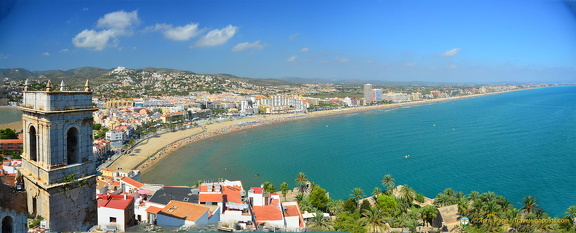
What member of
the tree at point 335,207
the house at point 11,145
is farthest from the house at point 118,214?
the house at point 11,145

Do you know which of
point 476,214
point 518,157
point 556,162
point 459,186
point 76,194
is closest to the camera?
point 76,194

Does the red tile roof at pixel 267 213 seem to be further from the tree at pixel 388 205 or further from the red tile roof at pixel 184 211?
the tree at pixel 388 205

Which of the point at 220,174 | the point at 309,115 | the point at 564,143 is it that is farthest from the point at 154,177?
the point at 309,115

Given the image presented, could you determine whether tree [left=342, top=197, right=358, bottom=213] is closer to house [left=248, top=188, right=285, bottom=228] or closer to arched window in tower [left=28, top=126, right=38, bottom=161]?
house [left=248, top=188, right=285, bottom=228]

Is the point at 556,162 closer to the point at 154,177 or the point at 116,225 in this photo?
the point at 154,177

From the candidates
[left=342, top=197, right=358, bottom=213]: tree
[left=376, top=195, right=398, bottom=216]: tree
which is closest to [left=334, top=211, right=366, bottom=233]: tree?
[left=342, top=197, right=358, bottom=213]: tree

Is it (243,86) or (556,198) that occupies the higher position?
(243,86)
